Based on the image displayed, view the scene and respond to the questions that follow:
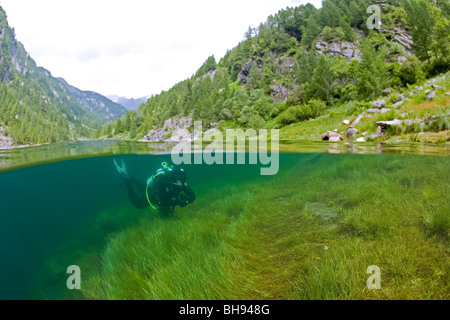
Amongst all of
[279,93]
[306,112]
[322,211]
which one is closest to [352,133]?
[322,211]

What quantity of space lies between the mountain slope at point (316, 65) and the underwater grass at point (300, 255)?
846 inches

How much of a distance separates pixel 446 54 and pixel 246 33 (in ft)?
366

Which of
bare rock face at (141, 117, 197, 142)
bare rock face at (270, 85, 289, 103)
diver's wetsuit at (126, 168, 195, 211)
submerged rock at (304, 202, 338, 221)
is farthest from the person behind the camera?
bare rock face at (141, 117, 197, 142)

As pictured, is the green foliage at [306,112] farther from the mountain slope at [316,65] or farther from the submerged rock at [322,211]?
the submerged rock at [322,211]

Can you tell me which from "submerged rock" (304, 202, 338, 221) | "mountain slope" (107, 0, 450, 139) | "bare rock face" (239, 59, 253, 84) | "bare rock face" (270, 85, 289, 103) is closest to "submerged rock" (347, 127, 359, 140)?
"submerged rock" (304, 202, 338, 221)

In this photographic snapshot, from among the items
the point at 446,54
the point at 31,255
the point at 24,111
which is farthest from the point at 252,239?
the point at 24,111

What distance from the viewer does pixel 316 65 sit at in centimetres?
4941

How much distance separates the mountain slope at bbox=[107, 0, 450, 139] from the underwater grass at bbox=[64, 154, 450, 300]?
21.5 metres

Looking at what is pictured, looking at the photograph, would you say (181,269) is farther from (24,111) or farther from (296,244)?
(24,111)

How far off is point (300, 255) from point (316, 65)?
5559 centimetres

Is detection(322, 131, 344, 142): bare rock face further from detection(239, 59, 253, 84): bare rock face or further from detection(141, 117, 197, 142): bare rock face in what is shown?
detection(239, 59, 253, 84): bare rock face

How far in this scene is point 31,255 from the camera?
33.6 ft

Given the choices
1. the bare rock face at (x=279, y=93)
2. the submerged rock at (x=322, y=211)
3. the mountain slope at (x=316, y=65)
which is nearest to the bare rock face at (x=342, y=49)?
the mountain slope at (x=316, y=65)

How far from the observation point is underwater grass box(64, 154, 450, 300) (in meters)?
2.95
